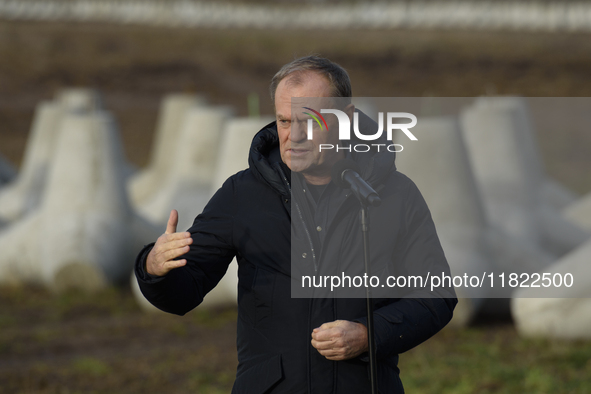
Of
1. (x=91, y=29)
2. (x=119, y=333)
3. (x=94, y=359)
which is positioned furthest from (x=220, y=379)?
(x=91, y=29)

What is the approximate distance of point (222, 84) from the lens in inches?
1223

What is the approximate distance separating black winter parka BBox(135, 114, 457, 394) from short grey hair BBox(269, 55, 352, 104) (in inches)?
9.0

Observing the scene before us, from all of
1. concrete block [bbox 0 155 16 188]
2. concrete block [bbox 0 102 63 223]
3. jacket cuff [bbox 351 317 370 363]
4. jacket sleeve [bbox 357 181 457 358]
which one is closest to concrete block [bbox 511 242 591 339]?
jacket sleeve [bbox 357 181 457 358]

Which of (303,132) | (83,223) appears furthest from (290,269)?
(83,223)

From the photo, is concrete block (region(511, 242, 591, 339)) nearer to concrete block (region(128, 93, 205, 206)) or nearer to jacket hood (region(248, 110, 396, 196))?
jacket hood (region(248, 110, 396, 196))

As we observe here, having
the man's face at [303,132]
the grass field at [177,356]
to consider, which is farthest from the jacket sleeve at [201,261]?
the grass field at [177,356]

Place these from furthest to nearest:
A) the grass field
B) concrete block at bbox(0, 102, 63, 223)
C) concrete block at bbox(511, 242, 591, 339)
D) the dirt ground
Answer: the dirt ground → concrete block at bbox(0, 102, 63, 223) → concrete block at bbox(511, 242, 591, 339) → the grass field

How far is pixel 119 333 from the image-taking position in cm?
696

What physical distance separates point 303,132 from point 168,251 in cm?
48

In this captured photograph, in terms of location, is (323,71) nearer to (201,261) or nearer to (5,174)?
(201,261)

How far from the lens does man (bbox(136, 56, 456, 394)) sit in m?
2.09

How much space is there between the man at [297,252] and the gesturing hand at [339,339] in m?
0.01

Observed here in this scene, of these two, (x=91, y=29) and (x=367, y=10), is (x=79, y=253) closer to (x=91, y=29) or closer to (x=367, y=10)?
(x=91, y=29)

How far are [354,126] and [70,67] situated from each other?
31.4m
